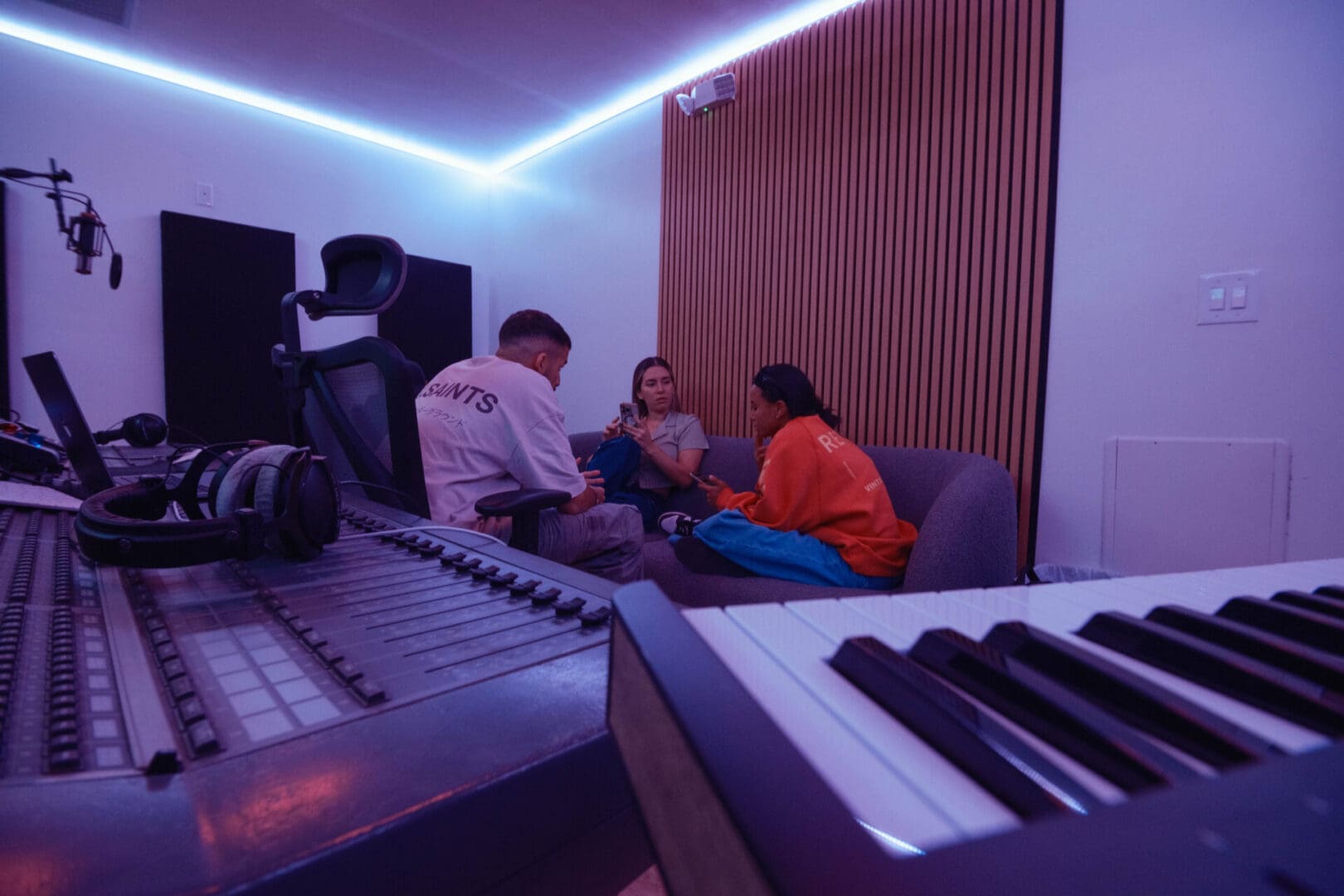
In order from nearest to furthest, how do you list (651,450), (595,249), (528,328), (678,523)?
(528,328) → (678,523) → (651,450) → (595,249)

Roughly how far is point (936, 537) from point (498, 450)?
1.47 m

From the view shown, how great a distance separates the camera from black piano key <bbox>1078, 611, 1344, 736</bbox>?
1.00ft

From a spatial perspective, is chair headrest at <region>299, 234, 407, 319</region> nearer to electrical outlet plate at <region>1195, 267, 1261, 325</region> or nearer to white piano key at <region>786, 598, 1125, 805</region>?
white piano key at <region>786, 598, 1125, 805</region>

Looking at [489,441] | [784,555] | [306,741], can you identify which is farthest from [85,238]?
[306,741]

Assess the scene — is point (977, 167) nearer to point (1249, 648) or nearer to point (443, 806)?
point (1249, 648)

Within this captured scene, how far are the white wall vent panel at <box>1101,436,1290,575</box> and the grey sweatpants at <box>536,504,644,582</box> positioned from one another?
5.97ft

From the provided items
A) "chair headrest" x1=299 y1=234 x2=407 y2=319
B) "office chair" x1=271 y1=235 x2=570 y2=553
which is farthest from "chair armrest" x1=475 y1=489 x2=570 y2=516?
"chair headrest" x1=299 y1=234 x2=407 y2=319

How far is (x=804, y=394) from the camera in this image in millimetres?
2582

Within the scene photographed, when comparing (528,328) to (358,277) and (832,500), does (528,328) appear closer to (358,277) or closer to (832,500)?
(358,277)

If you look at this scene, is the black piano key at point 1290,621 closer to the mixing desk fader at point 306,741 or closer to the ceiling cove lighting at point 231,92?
the mixing desk fader at point 306,741

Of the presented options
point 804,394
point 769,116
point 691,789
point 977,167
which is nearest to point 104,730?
point 691,789

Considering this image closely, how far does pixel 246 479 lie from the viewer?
81 centimetres

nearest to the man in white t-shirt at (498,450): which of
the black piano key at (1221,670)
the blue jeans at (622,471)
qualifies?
the blue jeans at (622,471)

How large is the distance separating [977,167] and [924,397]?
1.02 m
